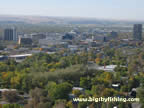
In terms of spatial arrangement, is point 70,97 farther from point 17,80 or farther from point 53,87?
point 17,80

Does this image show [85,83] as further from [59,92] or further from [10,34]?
[10,34]

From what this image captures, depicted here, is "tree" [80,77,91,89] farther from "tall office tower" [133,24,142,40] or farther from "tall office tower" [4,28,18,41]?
"tall office tower" [133,24,142,40]

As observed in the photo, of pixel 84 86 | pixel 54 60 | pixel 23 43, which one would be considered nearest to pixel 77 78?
pixel 84 86

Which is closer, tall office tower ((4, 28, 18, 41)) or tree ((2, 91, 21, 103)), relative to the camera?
tree ((2, 91, 21, 103))

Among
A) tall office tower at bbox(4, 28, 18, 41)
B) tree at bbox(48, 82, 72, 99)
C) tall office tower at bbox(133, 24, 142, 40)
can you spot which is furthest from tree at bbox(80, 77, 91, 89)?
tall office tower at bbox(133, 24, 142, 40)

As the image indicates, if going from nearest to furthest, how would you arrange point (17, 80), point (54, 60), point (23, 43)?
1. point (17, 80)
2. point (54, 60)
3. point (23, 43)

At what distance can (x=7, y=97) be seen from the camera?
6.24 m

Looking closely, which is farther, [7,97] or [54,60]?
[54,60]

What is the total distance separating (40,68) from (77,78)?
1403mm

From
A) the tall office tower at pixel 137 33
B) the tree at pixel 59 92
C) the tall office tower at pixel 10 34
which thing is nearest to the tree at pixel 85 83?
the tree at pixel 59 92

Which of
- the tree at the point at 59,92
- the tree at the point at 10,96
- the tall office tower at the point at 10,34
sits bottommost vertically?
the tree at the point at 10,96

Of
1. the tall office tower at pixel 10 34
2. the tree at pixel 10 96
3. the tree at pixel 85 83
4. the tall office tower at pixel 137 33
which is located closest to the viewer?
the tree at pixel 10 96

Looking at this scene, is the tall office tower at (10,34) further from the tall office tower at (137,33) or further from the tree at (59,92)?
the tree at (59,92)

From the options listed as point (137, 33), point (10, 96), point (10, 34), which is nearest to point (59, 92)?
point (10, 96)
